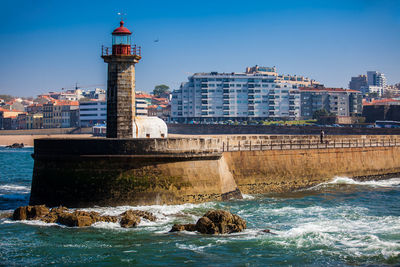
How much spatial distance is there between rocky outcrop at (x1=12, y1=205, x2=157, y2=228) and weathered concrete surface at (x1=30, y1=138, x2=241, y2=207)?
1.41 meters

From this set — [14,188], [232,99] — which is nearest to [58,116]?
[232,99]

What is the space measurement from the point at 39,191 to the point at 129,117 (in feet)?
19.5

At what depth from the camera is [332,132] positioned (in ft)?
280

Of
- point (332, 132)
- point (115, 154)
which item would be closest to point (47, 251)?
point (115, 154)

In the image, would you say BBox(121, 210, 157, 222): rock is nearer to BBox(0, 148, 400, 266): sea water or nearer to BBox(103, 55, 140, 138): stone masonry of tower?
BBox(0, 148, 400, 266): sea water

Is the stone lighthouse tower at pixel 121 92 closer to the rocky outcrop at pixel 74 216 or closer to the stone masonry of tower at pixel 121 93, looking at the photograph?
the stone masonry of tower at pixel 121 93

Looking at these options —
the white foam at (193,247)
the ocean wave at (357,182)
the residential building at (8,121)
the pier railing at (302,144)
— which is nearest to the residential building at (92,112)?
the residential building at (8,121)

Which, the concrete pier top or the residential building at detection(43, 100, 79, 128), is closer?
the concrete pier top

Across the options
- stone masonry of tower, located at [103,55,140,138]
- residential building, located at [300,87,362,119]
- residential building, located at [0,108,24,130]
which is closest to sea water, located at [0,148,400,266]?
stone masonry of tower, located at [103,55,140,138]

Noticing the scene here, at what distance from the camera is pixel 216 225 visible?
21.2 meters

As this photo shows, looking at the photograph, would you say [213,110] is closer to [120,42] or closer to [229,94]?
[229,94]

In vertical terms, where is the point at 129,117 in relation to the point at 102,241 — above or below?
above

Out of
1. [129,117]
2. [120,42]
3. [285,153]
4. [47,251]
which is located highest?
[120,42]

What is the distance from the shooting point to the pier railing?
31980 mm
